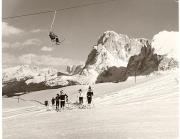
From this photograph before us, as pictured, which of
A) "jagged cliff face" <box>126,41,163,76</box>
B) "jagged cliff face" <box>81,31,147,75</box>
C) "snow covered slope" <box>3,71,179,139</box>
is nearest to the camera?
"snow covered slope" <box>3,71,179,139</box>

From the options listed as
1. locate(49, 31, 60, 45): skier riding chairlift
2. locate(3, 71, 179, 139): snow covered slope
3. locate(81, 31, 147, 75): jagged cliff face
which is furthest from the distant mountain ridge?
locate(49, 31, 60, 45): skier riding chairlift

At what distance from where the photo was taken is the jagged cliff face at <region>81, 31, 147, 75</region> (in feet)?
528

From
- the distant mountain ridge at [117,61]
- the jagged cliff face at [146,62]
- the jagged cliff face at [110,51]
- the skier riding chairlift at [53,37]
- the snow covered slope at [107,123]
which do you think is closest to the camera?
the snow covered slope at [107,123]

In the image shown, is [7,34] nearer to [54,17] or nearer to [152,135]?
[54,17]

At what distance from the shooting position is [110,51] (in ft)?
562

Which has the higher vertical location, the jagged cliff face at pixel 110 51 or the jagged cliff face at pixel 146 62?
the jagged cliff face at pixel 110 51

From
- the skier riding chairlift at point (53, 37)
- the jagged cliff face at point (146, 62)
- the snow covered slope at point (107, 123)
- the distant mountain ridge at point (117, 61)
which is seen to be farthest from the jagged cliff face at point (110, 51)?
the skier riding chairlift at point (53, 37)

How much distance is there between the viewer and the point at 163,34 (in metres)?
69.5

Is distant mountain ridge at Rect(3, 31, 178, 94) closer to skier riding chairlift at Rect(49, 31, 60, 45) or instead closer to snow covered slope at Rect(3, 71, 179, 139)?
snow covered slope at Rect(3, 71, 179, 139)

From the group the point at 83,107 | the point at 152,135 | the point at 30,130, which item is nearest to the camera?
the point at 152,135

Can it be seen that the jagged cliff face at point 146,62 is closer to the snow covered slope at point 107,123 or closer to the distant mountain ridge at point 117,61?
the distant mountain ridge at point 117,61

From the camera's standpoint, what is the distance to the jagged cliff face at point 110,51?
16089cm

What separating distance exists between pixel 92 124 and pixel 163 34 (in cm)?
5538

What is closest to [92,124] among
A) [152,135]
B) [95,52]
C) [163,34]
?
[152,135]
